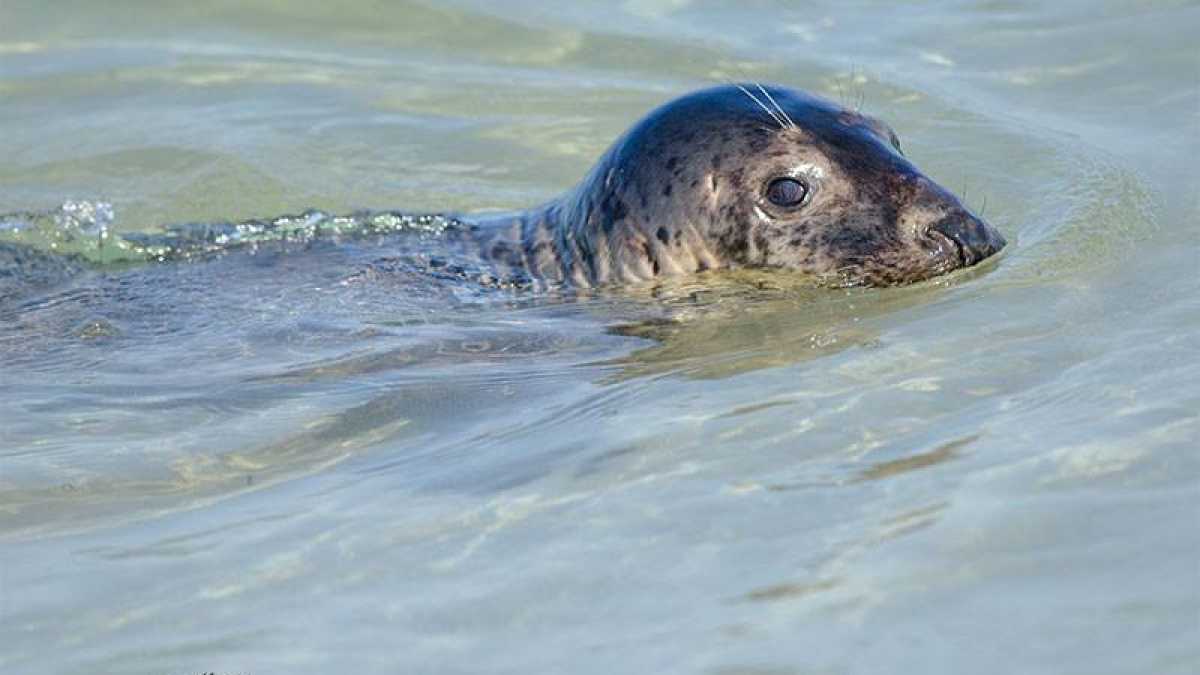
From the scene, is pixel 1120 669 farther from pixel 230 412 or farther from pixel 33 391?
pixel 33 391

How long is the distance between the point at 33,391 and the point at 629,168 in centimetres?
185

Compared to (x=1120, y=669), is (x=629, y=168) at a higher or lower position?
higher

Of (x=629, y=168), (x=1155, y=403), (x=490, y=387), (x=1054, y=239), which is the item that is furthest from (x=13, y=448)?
(x=1054, y=239)

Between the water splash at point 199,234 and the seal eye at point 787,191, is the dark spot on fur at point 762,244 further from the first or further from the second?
the water splash at point 199,234

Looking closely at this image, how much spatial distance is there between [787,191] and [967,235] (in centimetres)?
53

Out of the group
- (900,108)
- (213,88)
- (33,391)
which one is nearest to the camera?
(33,391)

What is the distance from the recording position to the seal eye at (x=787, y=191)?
240 inches

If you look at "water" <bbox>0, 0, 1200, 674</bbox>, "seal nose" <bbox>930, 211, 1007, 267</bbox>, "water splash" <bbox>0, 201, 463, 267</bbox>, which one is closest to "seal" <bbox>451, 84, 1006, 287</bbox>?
"seal nose" <bbox>930, 211, 1007, 267</bbox>

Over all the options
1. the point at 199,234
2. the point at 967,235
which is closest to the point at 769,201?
the point at 967,235

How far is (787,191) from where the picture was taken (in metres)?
6.11

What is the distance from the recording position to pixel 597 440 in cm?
475

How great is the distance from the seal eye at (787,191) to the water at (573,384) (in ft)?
0.84

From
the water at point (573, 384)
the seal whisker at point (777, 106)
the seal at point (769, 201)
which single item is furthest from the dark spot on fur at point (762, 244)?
the seal whisker at point (777, 106)

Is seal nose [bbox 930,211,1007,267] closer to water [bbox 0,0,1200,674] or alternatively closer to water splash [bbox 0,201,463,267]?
water [bbox 0,0,1200,674]
